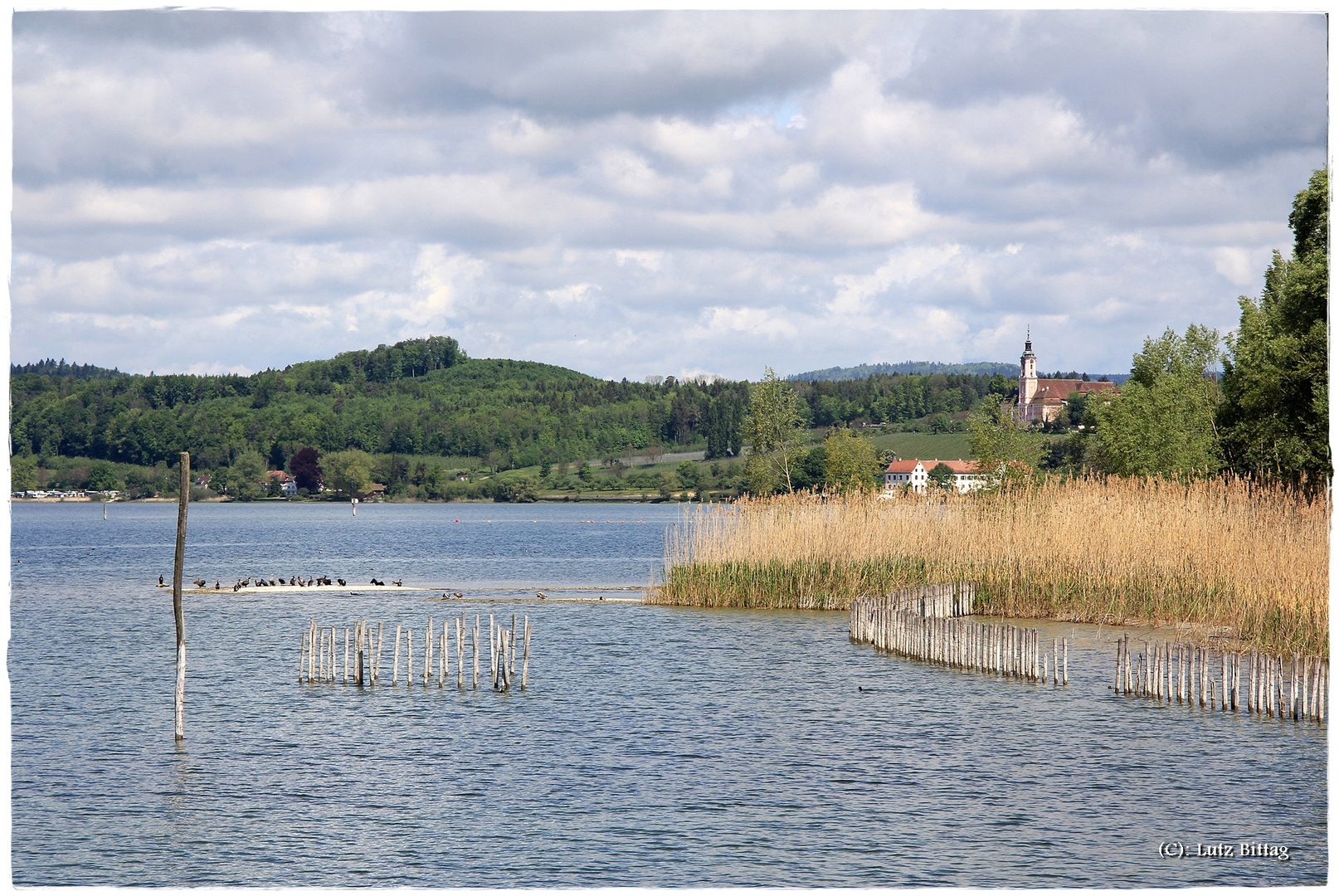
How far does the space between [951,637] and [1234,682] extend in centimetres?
708

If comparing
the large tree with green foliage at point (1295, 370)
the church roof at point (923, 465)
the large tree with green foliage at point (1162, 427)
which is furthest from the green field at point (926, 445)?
the large tree with green foliage at point (1295, 370)

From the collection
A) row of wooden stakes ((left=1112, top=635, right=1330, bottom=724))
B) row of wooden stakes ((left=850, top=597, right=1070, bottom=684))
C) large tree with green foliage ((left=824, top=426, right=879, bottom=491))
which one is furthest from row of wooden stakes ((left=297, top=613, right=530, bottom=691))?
large tree with green foliage ((left=824, top=426, right=879, bottom=491))

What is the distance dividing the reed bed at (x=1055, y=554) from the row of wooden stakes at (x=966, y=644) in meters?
3.04

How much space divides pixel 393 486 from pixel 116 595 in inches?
5758

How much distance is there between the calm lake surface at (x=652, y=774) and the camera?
Answer: 14.1 meters

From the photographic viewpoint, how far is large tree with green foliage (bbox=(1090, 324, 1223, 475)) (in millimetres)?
51344

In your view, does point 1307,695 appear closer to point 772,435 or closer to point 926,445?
point 772,435

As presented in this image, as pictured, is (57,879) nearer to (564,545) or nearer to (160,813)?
(160,813)

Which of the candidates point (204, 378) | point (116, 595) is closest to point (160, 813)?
point (116, 595)

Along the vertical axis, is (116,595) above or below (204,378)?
below

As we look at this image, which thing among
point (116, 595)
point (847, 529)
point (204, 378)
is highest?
point (204, 378)

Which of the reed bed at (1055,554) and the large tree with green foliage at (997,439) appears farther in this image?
the large tree with green foliage at (997,439)

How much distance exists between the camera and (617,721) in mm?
22438

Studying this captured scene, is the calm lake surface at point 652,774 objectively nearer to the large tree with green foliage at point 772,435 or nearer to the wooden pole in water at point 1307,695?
the wooden pole in water at point 1307,695
